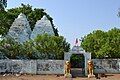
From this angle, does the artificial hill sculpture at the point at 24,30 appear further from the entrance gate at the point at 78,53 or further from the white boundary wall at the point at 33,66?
the entrance gate at the point at 78,53

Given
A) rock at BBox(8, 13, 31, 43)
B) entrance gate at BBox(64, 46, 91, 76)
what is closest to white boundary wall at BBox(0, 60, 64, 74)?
entrance gate at BBox(64, 46, 91, 76)

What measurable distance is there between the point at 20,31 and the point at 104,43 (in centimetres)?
986

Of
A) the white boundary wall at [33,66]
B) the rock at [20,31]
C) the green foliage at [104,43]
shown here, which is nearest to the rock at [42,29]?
the rock at [20,31]

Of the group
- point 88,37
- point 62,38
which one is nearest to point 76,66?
point 88,37

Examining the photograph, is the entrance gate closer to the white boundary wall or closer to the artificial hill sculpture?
the white boundary wall

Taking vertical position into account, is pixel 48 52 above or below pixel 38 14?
below

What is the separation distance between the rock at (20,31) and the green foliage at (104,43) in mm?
6950

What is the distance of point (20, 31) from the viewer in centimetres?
3656

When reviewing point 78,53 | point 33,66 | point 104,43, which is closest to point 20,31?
point 33,66

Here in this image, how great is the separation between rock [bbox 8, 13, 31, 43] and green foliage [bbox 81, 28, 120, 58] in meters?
6.95

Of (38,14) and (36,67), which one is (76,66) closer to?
(38,14)

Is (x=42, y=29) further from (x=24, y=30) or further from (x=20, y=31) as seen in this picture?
(x=20, y=31)

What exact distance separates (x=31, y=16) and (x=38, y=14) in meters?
1.37

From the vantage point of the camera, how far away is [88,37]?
121 ft
